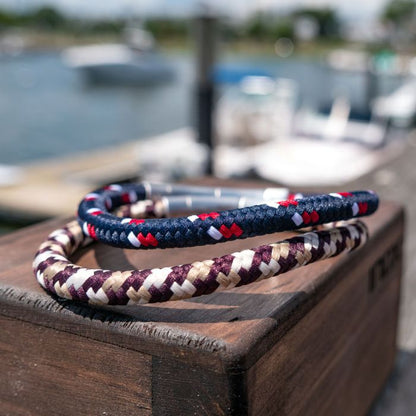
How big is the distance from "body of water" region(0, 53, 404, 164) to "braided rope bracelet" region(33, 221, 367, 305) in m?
9.52

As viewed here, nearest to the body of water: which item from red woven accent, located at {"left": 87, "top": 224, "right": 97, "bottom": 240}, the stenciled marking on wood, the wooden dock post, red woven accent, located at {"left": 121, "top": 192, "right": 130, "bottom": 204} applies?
the wooden dock post

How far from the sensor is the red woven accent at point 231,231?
0.71 m

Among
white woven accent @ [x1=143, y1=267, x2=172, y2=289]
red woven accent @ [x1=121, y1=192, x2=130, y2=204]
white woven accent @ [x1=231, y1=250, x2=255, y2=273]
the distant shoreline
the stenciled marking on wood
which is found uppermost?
white woven accent @ [x1=231, y1=250, x2=255, y2=273]

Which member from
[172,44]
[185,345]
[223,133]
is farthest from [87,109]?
[172,44]

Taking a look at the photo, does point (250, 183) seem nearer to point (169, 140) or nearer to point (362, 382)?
point (362, 382)

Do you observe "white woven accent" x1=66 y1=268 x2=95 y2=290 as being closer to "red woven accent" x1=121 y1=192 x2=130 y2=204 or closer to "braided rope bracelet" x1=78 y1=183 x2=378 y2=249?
"braided rope bracelet" x1=78 y1=183 x2=378 y2=249

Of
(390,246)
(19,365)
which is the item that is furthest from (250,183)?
(19,365)

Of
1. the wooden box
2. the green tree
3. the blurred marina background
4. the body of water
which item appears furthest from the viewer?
the green tree

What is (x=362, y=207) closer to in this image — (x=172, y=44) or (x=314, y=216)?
(x=314, y=216)

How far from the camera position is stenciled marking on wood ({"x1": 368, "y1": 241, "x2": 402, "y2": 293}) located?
109 centimetres

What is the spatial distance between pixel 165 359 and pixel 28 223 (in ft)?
21.4

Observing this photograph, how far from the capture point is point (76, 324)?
73cm

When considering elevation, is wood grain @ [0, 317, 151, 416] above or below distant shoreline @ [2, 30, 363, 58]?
above

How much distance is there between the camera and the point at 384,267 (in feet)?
3.80
